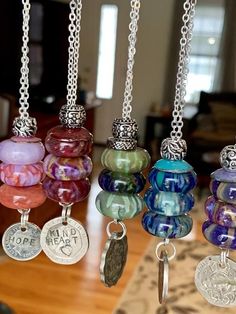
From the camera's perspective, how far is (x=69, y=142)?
511mm

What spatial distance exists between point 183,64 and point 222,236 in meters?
0.18

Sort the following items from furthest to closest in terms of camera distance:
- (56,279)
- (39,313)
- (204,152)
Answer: (204,152) < (56,279) < (39,313)

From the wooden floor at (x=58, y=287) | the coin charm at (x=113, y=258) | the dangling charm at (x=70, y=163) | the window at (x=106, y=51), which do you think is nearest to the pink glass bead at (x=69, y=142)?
the dangling charm at (x=70, y=163)

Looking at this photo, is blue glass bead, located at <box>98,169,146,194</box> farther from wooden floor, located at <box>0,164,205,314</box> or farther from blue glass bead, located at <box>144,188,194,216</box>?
wooden floor, located at <box>0,164,205,314</box>

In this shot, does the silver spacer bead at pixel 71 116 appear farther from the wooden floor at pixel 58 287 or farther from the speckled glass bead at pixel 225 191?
the wooden floor at pixel 58 287

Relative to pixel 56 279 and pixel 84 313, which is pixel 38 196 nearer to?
pixel 84 313

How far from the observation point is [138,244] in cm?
241

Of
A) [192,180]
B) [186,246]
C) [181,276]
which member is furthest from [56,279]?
[192,180]

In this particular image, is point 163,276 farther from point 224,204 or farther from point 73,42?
point 73,42

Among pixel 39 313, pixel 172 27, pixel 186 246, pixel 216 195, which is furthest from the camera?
pixel 172 27

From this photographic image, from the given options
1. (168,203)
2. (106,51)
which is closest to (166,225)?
(168,203)

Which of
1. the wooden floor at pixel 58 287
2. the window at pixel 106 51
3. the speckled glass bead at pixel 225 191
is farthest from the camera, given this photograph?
the window at pixel 106 51

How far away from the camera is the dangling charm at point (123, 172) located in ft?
1.68

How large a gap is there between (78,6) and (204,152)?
3123 mm
